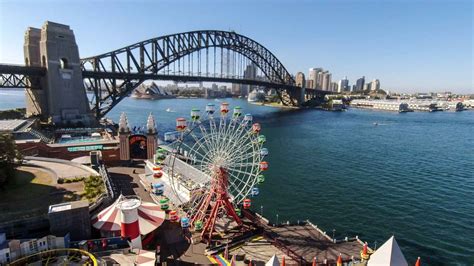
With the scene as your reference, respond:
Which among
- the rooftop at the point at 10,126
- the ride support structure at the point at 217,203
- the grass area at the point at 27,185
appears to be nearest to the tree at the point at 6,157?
the grass area at the point at 27,185

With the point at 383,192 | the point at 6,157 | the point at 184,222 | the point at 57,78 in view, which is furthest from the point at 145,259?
the point at 57,78

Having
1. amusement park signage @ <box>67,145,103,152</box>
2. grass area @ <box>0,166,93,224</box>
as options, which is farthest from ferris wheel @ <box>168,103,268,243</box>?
amusement park signage @ <box>67,145,103,152</box>

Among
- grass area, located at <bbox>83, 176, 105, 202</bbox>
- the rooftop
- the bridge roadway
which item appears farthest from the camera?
the bridge roadway

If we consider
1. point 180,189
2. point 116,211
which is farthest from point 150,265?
point 180,189

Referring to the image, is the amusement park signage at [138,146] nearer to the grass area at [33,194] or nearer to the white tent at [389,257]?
the grass area at [33,194]

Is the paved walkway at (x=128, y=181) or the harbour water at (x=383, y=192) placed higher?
the paved walkway at (x=128, y=181)

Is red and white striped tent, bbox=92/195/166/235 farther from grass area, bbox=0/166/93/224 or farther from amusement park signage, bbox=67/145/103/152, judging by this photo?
amusement park signage, bbox=67/145/103/152
